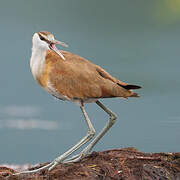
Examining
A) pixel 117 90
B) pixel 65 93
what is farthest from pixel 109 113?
pixel 65 93

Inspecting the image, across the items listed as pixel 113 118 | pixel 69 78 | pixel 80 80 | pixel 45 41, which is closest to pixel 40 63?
pixel 45 41

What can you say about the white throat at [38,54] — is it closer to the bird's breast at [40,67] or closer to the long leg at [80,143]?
the bird's breast at [40,67]

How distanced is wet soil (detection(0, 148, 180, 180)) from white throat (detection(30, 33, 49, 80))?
1537 mm

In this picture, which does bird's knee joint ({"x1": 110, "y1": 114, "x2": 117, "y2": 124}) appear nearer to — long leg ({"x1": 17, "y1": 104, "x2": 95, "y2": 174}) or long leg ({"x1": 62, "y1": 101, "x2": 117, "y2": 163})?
long leg ({"x1": 62, "y1": 101, "x2": 117, "y2": 163})

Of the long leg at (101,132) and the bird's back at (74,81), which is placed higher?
the bird's back at (74,81)

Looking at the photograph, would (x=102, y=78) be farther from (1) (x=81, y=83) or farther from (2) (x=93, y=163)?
(2) (x=93, y=163)

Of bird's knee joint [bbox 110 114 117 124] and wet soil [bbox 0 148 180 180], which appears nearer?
wet soil [bbox 0 148 180 180]

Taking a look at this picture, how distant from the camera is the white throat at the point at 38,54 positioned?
6.10 metres

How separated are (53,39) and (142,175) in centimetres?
245

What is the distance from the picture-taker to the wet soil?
605 centimetres

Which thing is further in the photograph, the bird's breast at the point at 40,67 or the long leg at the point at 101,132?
the long leg at the point at 101,132

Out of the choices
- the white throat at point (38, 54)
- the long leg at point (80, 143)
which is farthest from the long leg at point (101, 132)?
the white throat at point (38, 54)

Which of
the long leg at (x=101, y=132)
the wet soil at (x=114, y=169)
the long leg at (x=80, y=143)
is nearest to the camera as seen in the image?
the wet soil at (x=114, y=169)

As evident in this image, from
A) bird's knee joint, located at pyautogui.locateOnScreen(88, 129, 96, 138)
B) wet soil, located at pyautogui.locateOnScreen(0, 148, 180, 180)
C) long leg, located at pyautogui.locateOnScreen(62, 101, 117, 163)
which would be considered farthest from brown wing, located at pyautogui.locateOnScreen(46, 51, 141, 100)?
wet soil, located at pyautogui.locateOnScreen(0, 148, 180, 180)
